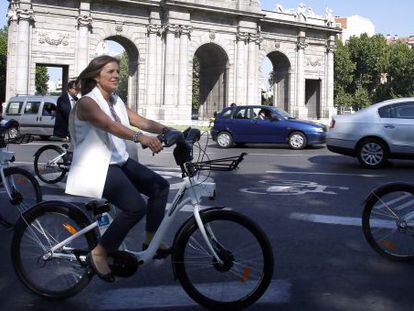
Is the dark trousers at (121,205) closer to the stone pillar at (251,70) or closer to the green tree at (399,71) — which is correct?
the stone pillar at (251,70)

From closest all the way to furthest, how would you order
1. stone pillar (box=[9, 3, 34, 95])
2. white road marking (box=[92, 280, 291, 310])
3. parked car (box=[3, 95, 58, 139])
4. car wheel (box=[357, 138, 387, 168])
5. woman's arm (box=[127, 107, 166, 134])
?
white road marking (box=[92, 280, 291, 310]), woman's arm (box=[127, 107, 166, 134]), car wheel (box=[357, 138, 387, 168]), parked car (box=[3, 95, 58, 139]), stone pillar (box=[9, 3, 34, 95])

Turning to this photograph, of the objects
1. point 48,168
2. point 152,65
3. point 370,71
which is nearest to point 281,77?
point 152,65

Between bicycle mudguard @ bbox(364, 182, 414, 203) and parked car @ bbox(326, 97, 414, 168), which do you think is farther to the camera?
parked car @ bbox(326, 97, 414, 168)

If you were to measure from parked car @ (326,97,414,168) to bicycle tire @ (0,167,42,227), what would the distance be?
26.7 feet

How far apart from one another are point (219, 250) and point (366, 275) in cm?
152

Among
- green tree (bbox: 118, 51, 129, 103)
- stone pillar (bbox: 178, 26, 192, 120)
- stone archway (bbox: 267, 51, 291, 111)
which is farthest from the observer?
green tree (bbox: 118, 51, 129, 103)

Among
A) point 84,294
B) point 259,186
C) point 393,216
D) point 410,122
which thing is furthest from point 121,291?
point 410,122

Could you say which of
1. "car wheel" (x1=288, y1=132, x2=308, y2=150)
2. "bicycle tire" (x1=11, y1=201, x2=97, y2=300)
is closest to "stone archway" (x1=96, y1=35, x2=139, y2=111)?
"car wheel" (x1=288, y1=132, x2=308, y2=150)

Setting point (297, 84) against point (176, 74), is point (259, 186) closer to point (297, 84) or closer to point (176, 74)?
point (176, 74)

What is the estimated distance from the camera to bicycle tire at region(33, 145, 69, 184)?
939cm

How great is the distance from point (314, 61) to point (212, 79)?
916cm

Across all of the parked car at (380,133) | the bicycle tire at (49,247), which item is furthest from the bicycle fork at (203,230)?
the parked car at (380,133)

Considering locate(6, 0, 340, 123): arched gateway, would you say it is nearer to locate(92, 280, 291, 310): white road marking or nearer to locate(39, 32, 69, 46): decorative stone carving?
locate(39, 32, 69, 46): decorative stone carving

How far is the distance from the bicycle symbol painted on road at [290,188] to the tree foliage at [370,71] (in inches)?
2572
